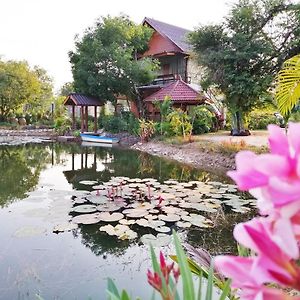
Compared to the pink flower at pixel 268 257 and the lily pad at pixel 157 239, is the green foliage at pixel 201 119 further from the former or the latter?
the pink flower at pixel 268 257

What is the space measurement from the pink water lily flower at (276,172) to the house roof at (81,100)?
17.4 meters

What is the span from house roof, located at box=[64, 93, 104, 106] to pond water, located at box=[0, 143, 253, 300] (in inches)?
367

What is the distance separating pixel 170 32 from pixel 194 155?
454 inches

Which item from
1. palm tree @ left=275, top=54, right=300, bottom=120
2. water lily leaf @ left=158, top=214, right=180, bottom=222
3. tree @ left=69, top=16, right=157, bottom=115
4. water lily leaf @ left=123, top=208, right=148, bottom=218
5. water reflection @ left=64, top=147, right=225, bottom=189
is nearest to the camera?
palm tree @ left=275, top=54, right=300, bottom=120

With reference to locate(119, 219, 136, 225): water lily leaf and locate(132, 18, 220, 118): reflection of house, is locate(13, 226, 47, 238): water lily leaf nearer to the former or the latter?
locate(119, 219, 136, 225): water lily leaf

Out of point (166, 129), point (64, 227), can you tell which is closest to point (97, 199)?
point (64, 227)

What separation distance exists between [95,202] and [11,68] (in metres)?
18.5

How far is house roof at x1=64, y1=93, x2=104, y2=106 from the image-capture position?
17.3 meters

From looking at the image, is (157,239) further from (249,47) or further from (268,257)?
(249,47)

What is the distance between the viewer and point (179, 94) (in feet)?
52.1

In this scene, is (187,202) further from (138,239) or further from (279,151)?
(279,151)

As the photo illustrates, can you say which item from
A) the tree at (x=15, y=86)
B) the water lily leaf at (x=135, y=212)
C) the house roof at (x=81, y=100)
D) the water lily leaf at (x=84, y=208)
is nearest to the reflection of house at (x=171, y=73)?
the house roof at (x=81, y=100)

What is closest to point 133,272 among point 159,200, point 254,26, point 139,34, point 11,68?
point 159,200

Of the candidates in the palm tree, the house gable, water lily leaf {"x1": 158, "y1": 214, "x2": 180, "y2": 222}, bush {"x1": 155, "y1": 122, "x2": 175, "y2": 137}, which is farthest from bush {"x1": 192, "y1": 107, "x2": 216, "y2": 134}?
the palm tree
